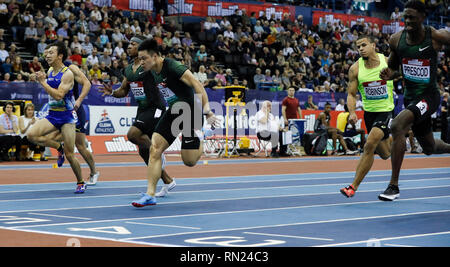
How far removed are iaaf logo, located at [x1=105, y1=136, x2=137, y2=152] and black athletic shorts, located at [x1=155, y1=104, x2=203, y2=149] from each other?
12.3 meters

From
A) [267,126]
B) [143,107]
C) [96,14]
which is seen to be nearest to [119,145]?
[267,126]

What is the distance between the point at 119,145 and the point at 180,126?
499 inches

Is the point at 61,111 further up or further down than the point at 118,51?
further up

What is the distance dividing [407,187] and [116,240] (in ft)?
23.6

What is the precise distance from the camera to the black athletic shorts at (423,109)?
8.83m

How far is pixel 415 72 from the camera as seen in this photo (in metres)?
8.96

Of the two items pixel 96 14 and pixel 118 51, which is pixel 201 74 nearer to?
pixel 118 51

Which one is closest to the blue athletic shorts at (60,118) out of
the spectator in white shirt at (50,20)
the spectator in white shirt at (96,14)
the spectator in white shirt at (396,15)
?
the spectator in white shirt at (50,20)

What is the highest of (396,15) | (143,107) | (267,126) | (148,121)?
(396,15)

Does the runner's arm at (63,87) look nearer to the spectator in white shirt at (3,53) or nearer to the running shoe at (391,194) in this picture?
the running shoe at (391,194)

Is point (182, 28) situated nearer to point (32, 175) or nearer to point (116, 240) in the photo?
point (32, 175)

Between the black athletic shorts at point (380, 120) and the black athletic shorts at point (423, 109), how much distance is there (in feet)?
2.46

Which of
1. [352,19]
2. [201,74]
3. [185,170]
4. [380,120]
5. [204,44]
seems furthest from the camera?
[352,19]

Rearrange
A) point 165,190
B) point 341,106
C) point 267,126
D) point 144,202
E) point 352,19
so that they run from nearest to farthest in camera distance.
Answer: point 144,202 < point 165,190 < point 267,126 < point 341,106 < point 352,19
